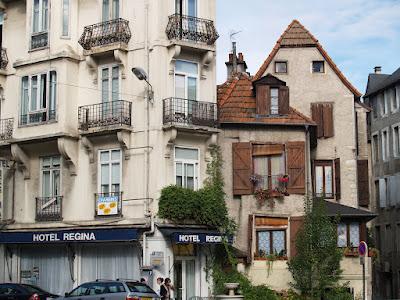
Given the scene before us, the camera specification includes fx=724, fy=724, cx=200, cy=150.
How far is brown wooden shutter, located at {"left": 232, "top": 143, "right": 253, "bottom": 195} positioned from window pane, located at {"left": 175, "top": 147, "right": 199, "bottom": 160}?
226cm

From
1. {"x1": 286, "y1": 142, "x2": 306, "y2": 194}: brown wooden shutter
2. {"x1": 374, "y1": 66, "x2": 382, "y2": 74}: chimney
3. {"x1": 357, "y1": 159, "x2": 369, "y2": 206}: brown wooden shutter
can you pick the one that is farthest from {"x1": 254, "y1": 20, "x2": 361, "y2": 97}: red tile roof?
{"x1": 374, "y1": 66, "x2": 382, "y2": 74}: chimney

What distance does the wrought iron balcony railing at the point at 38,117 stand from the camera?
31.7 m

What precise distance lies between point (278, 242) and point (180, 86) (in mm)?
8044

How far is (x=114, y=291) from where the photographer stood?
78.7 ft

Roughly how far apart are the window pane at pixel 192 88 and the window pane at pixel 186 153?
2.26m

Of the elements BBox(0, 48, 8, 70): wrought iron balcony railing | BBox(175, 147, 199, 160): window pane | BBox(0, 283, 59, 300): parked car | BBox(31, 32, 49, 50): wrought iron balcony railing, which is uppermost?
BBox(31, 32, 49, 50): wrought iron balcony railing

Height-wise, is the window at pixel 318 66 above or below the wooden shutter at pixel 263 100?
above

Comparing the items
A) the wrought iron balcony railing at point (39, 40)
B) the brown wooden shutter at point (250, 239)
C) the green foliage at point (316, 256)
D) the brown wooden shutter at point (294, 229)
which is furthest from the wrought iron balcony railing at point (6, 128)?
the green foliage at point (316, 256)

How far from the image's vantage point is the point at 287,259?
1236 inches

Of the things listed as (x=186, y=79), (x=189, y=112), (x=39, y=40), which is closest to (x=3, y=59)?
(x=39, y=40)

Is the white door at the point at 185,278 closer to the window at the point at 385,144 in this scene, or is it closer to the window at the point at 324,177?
the window at the point at 324,177

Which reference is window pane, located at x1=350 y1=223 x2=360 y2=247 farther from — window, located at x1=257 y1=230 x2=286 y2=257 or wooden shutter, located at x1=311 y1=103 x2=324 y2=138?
wooden shutter, located at x1=311 y1=103 x2=324 y2=138

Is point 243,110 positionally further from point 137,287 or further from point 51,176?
point 137,287

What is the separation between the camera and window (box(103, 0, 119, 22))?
31.6m
